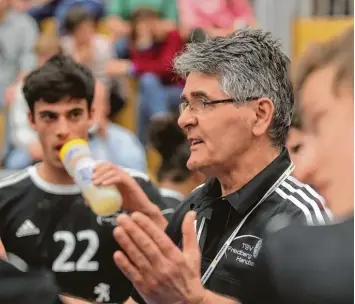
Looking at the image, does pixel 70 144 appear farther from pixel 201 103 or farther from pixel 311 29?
pixel 311 29

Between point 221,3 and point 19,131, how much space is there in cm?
182

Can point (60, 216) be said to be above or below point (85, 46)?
above

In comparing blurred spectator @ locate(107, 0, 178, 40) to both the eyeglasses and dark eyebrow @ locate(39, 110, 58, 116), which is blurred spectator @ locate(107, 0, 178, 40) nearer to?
dark eyebrow @ locate(39, 110, 58, 116)

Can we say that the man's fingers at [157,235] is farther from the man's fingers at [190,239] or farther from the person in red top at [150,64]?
the person in red top at [150,64]

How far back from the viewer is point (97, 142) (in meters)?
5.46

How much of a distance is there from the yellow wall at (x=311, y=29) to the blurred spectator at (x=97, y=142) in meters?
1.68

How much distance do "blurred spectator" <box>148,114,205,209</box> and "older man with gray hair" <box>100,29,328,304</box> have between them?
120 cm

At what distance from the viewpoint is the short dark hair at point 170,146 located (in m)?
4.79

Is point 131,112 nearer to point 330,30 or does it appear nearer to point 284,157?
point 330,30

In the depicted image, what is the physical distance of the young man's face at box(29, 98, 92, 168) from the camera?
3.41 m

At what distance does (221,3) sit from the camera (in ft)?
21.5

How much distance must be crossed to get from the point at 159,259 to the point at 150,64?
4.50 meters

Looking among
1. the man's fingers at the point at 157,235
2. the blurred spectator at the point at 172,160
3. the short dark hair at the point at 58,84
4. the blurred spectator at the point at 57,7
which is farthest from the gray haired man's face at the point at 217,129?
the blurred spectator at the point at 57,7

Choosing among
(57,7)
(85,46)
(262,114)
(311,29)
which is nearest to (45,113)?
(262,114)
